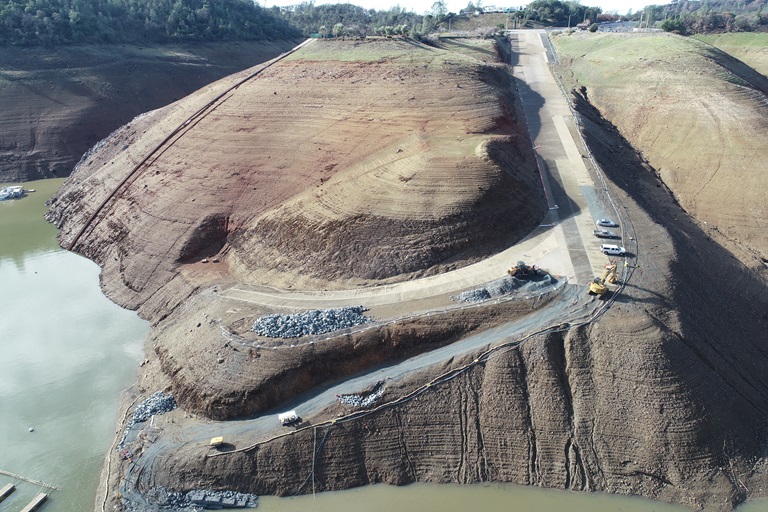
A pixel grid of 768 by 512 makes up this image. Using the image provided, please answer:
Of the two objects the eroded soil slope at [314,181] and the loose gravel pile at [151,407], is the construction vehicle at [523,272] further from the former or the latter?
the loose gravel pile at [151,407]

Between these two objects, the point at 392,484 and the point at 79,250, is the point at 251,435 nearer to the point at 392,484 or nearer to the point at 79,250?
the point at 392,484

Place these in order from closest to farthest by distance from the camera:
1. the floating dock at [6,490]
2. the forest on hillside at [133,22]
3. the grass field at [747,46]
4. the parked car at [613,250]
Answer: the floating dock at [6,490], the parked car at [613,250], the forest on hillside at [133,22], the grass field at [747,46]

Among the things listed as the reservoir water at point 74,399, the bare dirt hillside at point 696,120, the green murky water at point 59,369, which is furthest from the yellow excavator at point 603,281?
the green murky water at point 59,369

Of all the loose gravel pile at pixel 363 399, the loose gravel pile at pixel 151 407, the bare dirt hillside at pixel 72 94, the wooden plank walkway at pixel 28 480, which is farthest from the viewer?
the bare dirt hillside at pixel 72 94

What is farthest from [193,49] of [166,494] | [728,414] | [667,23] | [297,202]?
[728,414]

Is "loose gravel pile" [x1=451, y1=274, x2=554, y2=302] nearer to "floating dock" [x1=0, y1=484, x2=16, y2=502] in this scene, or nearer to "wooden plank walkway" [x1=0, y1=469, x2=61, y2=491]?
"wooden plank walkway" [x1=0, y1=469, x2=61, y2=491]

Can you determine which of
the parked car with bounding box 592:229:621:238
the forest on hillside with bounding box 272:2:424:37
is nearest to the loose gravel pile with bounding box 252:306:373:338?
the parked car with bounding box 592:229:621:238

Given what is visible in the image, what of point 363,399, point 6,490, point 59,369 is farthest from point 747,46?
point 6,490
